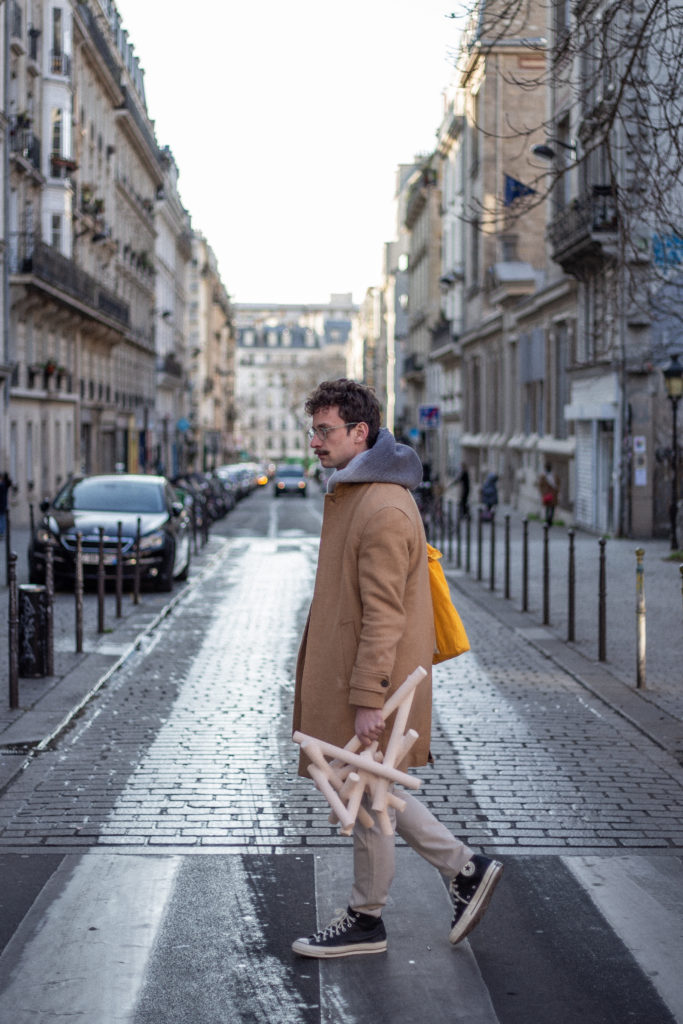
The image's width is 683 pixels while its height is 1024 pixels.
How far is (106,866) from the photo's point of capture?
5.81 m

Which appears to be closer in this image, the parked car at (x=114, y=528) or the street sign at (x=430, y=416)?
the parked car at (x=114, y=528)

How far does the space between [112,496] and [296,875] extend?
46.6ft

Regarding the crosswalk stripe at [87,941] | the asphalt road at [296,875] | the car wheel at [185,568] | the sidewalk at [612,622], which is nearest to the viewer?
the crosswalk stripe at [87,941]

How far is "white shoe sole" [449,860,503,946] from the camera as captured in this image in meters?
4.86

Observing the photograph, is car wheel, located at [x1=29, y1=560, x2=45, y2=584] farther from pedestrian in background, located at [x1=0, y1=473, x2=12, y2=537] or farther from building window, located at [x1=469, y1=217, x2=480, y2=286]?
building window, located at [x1=469, y1=217, x2=480, y2=286]

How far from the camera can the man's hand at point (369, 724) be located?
450 centimetres

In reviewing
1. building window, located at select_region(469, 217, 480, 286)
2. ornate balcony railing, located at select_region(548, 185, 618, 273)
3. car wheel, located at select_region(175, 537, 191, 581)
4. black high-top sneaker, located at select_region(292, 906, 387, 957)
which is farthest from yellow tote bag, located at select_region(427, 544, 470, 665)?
building window, located at select_region(469, 217, 480, 286)

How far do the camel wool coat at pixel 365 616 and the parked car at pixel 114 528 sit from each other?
40.3ft

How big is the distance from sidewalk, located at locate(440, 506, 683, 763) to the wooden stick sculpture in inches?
152

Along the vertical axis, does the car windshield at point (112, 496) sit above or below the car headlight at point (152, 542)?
above

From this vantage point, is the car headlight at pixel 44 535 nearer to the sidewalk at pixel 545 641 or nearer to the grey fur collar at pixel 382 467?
the sidewalk at pixel 545 641

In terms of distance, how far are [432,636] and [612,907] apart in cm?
138

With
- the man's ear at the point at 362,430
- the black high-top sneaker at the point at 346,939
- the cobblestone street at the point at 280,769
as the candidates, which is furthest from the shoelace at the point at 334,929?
the man's ear at the point at 362,430

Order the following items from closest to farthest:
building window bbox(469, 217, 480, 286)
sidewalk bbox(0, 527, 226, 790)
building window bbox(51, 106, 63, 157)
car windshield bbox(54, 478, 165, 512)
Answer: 1. sidewalk bbox(0, 527, 226, 790)
2. car windshield bbox(54, 478, 165, 512)
3. building window bbox(51, 106, 63, 157)
4. building window bbox(469, 217, 480, 286)
